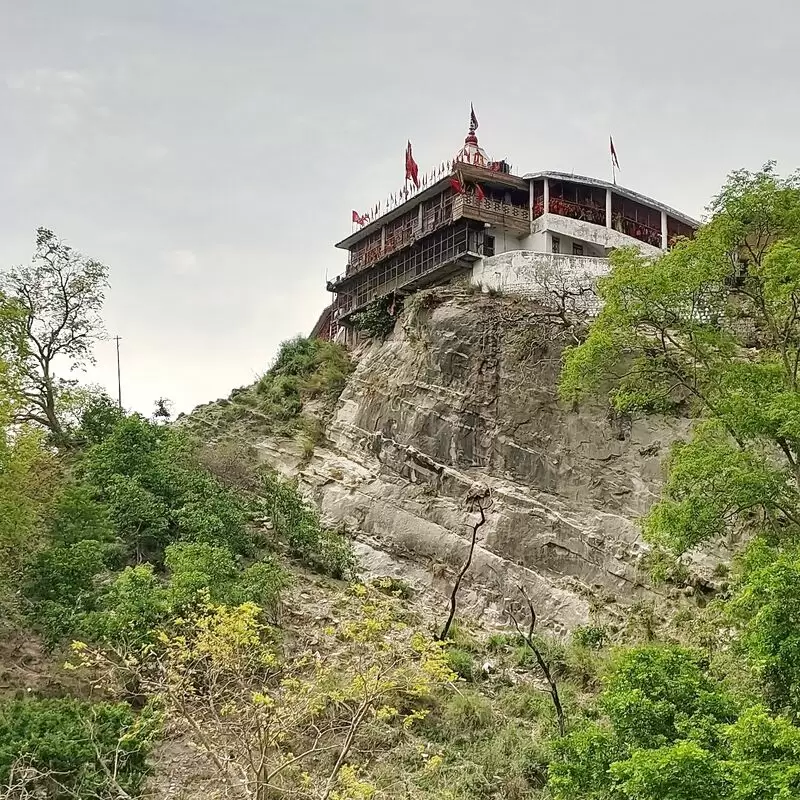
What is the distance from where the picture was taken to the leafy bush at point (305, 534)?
2270 centimetres

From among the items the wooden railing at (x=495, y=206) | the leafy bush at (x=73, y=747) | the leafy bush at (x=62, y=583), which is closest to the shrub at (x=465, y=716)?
the leafy bush at (x=73, y=747)

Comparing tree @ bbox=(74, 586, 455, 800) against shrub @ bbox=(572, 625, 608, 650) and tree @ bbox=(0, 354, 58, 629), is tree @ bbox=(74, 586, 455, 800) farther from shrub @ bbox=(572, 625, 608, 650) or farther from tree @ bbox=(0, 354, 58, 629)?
shrub @ bbox=(572, 625, 608, 650)

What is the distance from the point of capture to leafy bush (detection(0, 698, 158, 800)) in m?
12.1

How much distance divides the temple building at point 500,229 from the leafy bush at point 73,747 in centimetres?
1823

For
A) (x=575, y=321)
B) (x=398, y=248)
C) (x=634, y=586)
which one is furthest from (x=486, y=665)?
(x=398, y=248)

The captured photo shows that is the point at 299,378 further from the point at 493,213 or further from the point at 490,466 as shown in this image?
the point at 490,466

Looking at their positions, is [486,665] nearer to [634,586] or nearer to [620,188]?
[634,586]

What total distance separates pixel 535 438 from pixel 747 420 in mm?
10176

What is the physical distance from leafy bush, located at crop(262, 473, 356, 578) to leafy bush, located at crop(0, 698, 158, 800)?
30.9ft

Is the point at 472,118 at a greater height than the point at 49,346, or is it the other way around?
the point at 472,118

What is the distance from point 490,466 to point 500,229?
9735 mm

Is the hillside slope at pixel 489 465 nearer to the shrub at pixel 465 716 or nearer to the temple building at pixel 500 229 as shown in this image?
the temple building at pixel 500 229

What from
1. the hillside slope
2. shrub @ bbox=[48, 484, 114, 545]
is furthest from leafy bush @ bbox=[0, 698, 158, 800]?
the hillside slope

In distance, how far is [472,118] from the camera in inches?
1323
